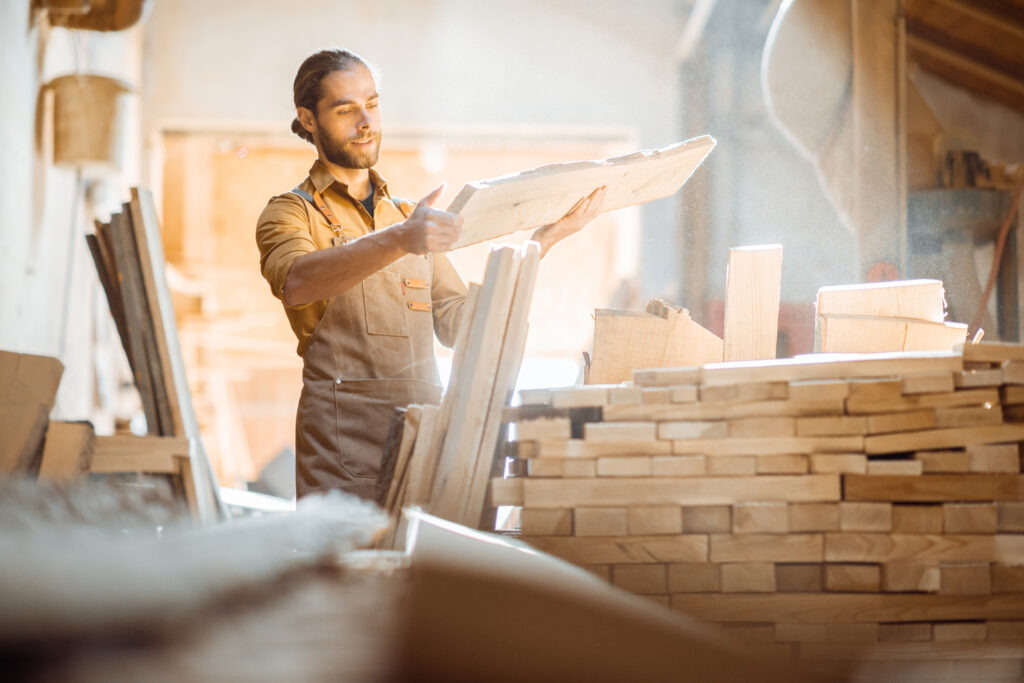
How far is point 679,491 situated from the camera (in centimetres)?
159

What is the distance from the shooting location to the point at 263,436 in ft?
25.8

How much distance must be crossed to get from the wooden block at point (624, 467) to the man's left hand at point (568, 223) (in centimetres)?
84

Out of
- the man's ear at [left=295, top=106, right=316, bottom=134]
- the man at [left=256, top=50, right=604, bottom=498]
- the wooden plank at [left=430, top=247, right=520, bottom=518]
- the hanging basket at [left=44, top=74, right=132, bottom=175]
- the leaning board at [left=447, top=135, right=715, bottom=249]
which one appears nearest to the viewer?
the wooden plank at [left=430, top=247, right=520, bottom=518]

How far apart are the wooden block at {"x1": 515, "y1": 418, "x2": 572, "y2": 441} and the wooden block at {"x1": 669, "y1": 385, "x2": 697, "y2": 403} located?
0.62ft

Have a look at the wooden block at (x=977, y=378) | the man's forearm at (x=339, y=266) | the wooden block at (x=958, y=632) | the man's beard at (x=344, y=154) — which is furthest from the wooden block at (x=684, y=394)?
the man's beard at (x=344, y=154)

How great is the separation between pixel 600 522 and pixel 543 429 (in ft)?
0.62

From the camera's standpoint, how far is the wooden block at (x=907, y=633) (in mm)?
1523

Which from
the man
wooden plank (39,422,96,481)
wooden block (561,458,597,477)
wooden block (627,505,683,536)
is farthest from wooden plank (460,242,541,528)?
wooden plank (39,422,96,481)

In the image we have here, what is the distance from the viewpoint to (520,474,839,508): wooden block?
1.57 metres

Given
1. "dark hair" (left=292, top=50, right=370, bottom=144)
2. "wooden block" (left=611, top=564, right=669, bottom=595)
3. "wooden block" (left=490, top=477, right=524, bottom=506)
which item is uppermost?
"dark hair" (left=292, top=50, right=370, bottom=144)

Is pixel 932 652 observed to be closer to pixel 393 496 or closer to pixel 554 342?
pixel 393 496

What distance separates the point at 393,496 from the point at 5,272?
294 cm

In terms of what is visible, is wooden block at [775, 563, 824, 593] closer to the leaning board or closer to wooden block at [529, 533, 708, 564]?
wooden block at [529, 533, 708, 564]

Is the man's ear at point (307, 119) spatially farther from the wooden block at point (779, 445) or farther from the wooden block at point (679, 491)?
the wooden block at point (779, 445)
